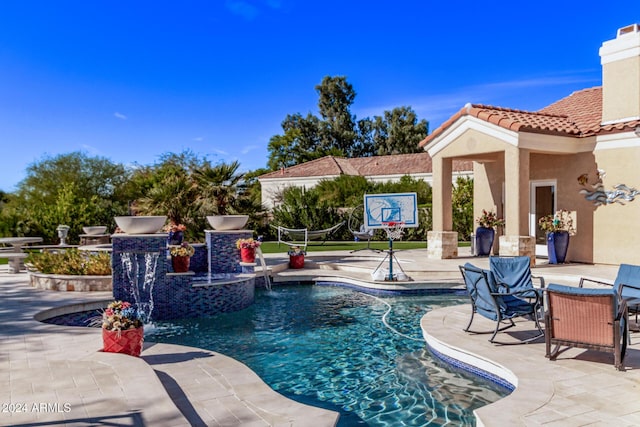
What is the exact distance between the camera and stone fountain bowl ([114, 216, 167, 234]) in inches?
334

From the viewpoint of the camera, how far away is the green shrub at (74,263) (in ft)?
33.8

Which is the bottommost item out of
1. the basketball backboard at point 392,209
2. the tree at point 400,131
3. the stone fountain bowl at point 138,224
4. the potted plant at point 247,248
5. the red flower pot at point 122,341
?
the red flower pot at point 122,341

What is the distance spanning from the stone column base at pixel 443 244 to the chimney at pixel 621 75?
5.22 metres

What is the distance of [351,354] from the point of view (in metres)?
6.43

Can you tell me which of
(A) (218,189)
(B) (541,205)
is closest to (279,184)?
(A) (218,189)

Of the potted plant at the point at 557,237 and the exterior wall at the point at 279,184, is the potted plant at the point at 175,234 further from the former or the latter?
the exterior wall at the point at 279,184

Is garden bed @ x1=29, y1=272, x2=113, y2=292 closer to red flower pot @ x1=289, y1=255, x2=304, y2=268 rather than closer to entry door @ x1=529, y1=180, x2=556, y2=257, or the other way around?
red flower pot @ x1=289, y1=255, x2=304, y2=268

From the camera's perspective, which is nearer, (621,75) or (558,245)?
(621,75)

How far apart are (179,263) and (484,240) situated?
952 centimetres

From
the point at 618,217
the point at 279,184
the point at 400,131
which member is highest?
the point at 400,131

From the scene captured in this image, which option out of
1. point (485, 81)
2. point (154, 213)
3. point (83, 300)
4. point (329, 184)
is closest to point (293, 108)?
point (485, 81)

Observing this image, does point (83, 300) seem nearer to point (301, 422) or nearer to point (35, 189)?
point (301, 422)

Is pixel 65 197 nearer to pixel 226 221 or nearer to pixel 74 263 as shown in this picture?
pixel 74 263

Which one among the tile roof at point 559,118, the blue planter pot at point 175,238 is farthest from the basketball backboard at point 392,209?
the blue planter pot at point 175,238
